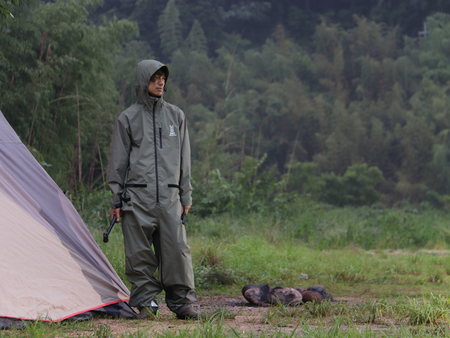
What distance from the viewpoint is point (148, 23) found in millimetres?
17016

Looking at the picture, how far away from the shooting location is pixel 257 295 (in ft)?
11.6

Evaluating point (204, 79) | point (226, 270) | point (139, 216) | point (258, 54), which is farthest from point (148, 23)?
point (139, 216)

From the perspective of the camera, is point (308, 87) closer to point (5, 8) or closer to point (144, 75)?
point (5, 8)

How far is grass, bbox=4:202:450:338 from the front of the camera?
2.48 m

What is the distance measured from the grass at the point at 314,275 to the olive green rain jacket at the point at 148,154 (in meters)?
0.69

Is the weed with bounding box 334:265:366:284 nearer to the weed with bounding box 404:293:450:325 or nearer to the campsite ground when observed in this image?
the campsite ground

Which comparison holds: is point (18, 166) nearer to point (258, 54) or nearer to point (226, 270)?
point (226, 270)

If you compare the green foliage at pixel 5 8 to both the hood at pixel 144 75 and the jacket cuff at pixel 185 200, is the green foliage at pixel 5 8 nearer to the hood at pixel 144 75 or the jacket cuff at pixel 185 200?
the hood at pixel 144 75

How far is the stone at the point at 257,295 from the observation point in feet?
11.6

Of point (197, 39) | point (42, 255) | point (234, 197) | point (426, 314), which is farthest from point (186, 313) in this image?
point (197, 39)

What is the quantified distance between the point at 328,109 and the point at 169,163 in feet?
49.6

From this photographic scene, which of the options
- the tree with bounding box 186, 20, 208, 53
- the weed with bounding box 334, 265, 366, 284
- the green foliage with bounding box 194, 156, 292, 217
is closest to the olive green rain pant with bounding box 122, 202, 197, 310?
the weed with bounding box 334, 265, 366, 284

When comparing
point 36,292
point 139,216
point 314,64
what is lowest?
point 36,292

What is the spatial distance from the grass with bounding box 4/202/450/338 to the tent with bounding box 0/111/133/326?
0.17 metres
